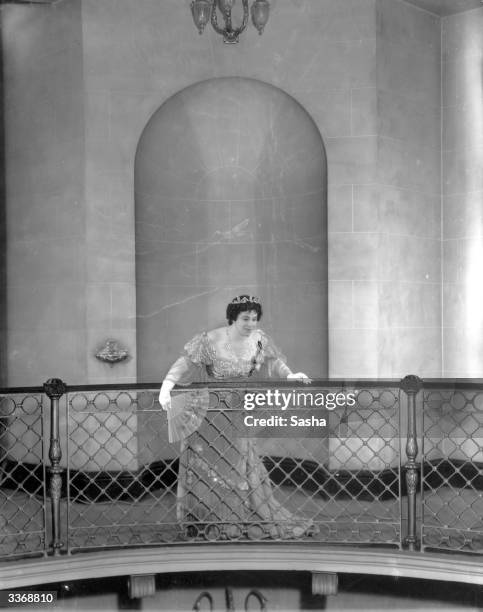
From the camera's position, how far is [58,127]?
23.4ft

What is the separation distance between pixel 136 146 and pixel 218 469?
3316mm

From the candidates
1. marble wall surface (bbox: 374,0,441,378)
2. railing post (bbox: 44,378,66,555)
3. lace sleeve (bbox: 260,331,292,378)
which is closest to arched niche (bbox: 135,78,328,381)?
marble wall surface (bbox: 374,0,441,378)

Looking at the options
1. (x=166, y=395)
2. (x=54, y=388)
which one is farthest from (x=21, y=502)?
(x=166, y=395)

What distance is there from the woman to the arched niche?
1995 mm

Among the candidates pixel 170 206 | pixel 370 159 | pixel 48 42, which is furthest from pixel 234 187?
pixel 48 42

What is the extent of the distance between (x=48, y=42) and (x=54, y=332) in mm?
2766

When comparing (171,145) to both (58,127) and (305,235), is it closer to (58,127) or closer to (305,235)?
(58,127)

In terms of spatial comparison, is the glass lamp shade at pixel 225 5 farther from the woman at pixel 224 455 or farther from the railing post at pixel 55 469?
the railing post at pixel 55 469

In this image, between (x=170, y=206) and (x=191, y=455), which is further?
(x=170, y=206)

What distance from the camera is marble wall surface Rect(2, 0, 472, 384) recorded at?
701 cm

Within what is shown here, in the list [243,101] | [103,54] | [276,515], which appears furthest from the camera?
[243,101]

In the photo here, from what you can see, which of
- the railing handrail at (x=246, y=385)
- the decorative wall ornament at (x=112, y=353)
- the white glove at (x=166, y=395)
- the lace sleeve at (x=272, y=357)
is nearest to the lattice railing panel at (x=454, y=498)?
the railing handrail at (x=246, y=385)

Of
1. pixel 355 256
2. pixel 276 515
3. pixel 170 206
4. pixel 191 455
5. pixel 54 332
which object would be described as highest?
pixel 170 206

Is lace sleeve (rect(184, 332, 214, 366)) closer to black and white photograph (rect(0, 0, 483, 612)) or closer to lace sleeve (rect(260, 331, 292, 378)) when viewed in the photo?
lace sleeve (rect(260, 331, 292, 378))
